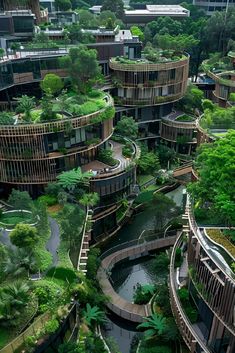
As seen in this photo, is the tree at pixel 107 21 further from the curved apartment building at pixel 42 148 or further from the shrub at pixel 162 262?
the shrub at pixel 162 262

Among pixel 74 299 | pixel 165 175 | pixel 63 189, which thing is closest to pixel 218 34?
pixel 165 175

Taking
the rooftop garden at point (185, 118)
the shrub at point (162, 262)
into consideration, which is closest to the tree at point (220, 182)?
the shrub at point (162, 262)

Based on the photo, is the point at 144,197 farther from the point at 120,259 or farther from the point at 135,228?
the point at 120,259

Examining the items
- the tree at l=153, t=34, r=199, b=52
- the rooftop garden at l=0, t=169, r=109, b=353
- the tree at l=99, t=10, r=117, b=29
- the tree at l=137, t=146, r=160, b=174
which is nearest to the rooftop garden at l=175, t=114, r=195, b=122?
the tree at l=137, t=146, r=160, b=174

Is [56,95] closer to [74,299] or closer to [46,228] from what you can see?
[46,228]

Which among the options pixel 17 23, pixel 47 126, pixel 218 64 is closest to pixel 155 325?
pixel 47 126
